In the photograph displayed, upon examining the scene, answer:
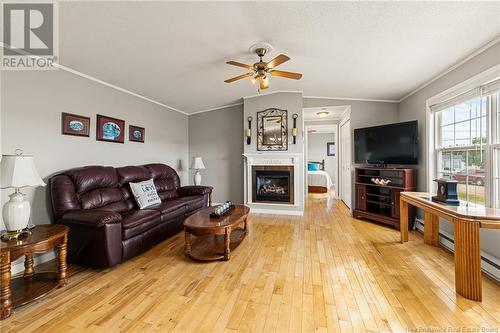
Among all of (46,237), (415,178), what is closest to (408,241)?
(415,178)

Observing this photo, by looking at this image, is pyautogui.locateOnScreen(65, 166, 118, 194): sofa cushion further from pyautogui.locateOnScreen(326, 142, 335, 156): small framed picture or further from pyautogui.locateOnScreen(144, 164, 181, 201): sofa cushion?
pyautogui.locateOnScreen(326, 142, 335, 156): small framed picture

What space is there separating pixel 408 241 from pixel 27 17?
16.6 feet

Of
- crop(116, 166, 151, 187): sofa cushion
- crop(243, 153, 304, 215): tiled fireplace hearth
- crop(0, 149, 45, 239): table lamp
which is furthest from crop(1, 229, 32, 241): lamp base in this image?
crop(243, 153, 304, 215): tiled fireplace hearth

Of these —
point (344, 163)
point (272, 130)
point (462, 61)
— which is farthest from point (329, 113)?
point (462, 61)

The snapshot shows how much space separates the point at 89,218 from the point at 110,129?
70.9 inches

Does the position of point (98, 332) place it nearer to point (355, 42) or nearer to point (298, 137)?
point (355, 42)

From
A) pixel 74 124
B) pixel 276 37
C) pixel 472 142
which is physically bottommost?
pixel 472 142

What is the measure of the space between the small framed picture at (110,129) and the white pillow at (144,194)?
895 millimetres

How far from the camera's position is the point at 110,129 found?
11.3 feet

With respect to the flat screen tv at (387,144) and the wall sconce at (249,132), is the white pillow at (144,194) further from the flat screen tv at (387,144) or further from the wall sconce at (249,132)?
the flat screen tv at (387,144)

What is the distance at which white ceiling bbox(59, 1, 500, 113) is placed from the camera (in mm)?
1864

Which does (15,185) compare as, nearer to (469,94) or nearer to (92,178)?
(92,178)

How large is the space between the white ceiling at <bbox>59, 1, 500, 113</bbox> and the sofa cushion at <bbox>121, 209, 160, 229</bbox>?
6.48ft

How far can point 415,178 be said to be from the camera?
375 centimetres
